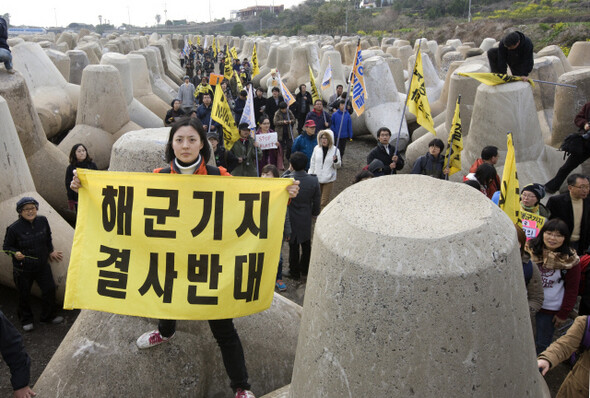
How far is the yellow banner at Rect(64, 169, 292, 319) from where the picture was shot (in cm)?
280

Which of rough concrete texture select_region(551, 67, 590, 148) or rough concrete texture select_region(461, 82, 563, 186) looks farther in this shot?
rough concrete texture select_region(551, 67, 590, 148)

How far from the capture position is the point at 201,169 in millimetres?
3008

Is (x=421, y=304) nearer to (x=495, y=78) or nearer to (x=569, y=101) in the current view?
(x=495, y=78)

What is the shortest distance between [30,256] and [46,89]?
682 cm

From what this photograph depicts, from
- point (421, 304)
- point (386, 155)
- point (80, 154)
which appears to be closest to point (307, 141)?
point (386, 155)

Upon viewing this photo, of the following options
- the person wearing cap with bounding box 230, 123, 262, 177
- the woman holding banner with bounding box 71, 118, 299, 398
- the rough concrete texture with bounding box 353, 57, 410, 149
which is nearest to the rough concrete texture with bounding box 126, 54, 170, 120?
the rough concrete texture with bounding box 353, 57, 410, 149

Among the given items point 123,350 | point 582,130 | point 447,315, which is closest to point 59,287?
point 123,350

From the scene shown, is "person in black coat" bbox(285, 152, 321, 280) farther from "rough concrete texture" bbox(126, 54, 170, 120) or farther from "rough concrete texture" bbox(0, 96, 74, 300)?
"rough concrete texture" bbox(126, 54, 170, 120)

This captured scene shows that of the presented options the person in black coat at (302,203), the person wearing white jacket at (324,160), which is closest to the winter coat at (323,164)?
the person wearing white jacket at (324,160)

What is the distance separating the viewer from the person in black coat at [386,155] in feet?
23.1

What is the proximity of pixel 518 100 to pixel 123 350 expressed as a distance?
550 centimetres

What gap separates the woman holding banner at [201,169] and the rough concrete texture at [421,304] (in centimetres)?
99

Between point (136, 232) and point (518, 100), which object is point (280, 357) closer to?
point (136, 232)

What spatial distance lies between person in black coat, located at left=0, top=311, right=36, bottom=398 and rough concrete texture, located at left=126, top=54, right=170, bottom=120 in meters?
11.1
